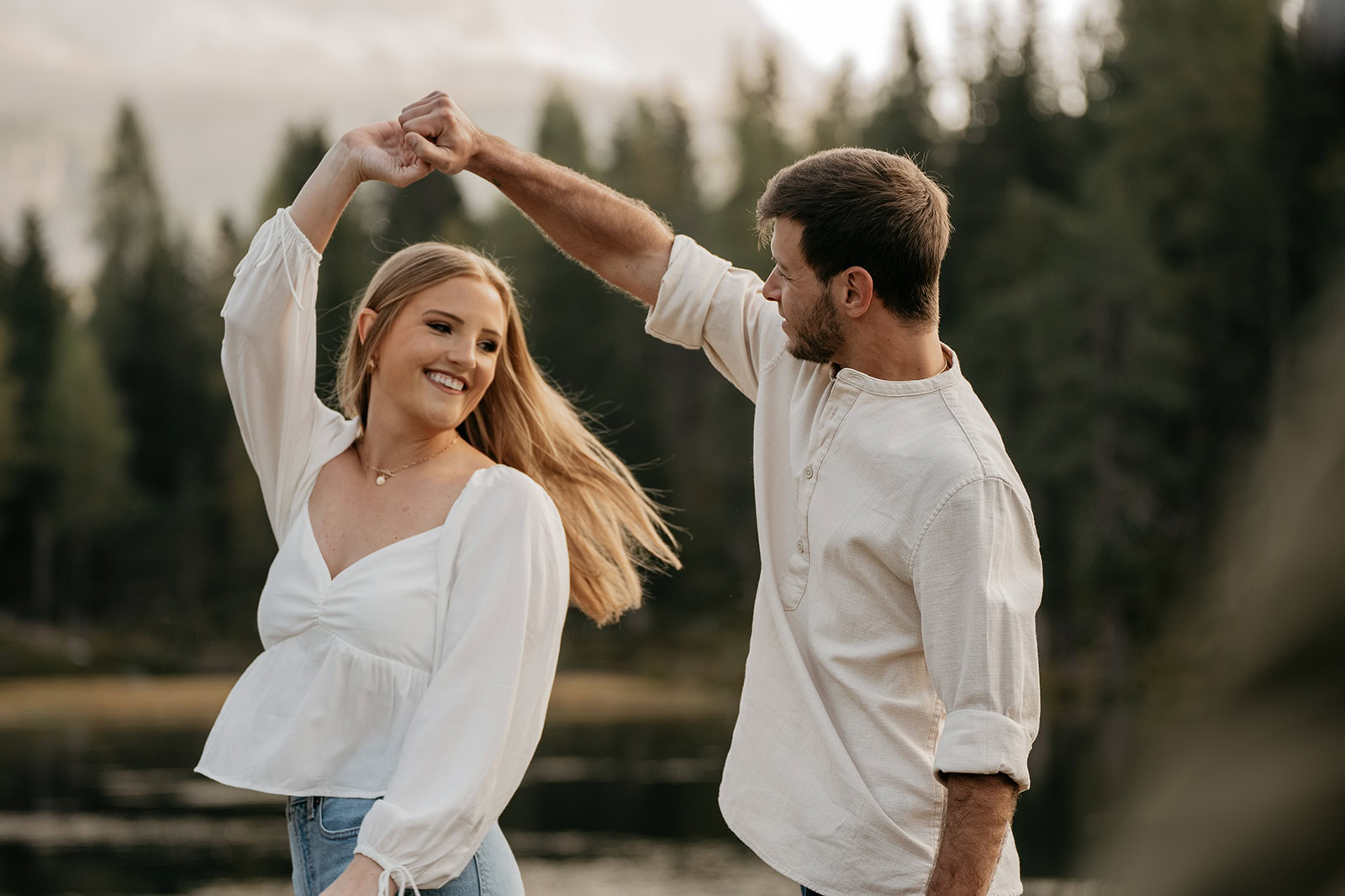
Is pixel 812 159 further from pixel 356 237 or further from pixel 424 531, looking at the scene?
pixel 356 237

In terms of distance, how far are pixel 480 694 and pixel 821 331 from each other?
2.71 feet

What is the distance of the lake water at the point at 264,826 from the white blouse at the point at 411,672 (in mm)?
9641

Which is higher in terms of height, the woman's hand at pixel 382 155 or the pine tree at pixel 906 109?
the woman's hand at pixel 382 155

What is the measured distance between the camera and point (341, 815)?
273 centimetres

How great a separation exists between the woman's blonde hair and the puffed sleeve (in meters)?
0.31

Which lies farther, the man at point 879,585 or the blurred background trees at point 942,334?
the blurred background trees at point 942,334

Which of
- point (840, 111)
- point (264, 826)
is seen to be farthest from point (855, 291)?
point (840, 111)

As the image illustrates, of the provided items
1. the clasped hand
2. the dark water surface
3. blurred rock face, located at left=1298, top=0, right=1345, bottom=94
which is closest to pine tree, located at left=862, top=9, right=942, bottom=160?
the dark water surface

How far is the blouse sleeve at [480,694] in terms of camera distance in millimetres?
2547

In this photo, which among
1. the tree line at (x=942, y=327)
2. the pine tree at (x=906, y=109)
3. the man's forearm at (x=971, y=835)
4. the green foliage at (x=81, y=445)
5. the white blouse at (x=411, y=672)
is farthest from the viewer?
the green foliage at (x=81, y=445)

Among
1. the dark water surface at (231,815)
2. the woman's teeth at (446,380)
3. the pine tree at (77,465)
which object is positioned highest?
the woman's teeth at (446,380)

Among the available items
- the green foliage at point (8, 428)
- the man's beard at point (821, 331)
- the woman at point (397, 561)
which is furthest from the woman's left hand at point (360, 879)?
the green foliage at point (8, 428)

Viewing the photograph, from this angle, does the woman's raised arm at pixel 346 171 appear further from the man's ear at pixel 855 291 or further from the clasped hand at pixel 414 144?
the man's ear at pixel 855 291

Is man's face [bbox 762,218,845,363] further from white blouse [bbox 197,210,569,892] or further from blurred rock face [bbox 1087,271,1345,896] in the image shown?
blurred rock face [bbox 1087,271,1345,896]
